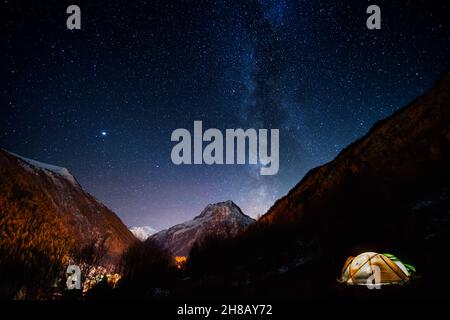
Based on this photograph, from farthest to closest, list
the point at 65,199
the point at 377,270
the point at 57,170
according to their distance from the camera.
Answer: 1. the point at 57,170
2. the point at 65,199
3. the point at 377,270

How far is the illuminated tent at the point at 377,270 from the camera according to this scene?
14820 mm

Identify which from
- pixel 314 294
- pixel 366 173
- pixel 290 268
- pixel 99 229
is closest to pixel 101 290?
pixel 290 268

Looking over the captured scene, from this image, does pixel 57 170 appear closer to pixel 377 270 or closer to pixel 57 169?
pixel 57 169

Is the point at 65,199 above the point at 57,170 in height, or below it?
below

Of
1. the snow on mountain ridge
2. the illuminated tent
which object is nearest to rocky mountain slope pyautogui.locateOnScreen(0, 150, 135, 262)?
the snow on mountain ridge

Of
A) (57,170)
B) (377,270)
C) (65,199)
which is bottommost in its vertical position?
(377,270)

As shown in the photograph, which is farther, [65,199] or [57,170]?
[57,170]

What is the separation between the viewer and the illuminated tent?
14.8 m

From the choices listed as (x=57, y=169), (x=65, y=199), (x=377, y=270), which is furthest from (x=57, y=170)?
(x=377, y=270)

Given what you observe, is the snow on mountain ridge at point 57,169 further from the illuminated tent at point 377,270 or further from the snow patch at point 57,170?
the illuminated tent at point 377,270

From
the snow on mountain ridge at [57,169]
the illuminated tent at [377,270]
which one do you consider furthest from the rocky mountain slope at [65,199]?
the illuminated tent at [377,270]

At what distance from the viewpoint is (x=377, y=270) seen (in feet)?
49.7
